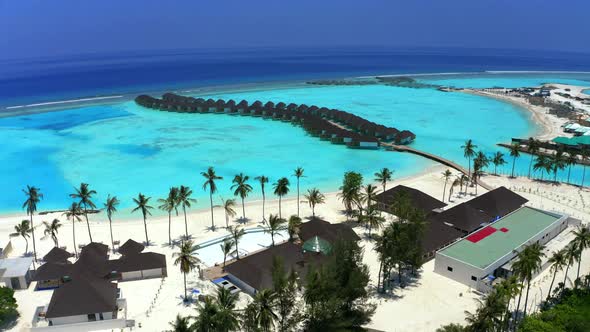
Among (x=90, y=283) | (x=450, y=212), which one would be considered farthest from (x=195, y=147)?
(x=450, y=212)

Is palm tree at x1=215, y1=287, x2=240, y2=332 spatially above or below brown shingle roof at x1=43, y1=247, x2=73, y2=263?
above

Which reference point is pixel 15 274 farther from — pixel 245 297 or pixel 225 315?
pixel 225 315

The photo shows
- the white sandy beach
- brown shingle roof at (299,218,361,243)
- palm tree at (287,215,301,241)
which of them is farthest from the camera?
palm tree at (287,215,301,241)

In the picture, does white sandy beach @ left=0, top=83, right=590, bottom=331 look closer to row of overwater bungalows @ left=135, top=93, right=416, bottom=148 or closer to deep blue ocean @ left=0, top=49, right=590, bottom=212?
deep blue ocean @ left=0, top=49, right=590, bottom=212

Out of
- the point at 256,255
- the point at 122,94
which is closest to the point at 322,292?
the point at 256,255

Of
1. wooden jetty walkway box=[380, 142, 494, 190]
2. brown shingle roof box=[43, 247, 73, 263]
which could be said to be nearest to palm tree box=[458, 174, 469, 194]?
wooden jetty walkway box=[380, 142, 494, 190]

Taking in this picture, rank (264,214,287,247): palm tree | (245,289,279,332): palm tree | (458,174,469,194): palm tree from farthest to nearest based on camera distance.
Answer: (458,174,469,194): palm tree
(264,214,287,247): palm tree
(245,289,279,332): palm tree

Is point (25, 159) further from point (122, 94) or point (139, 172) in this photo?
point (122, 94)

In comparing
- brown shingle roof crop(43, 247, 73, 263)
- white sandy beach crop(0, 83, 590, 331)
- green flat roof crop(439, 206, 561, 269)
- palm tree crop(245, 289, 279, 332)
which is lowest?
white sandy beach crop(0, 83, 590, 331)
